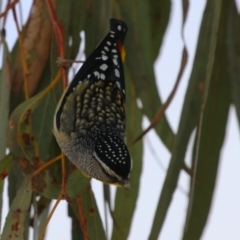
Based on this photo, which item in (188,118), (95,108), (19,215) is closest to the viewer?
(19,215)

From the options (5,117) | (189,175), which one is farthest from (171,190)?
(5,117)

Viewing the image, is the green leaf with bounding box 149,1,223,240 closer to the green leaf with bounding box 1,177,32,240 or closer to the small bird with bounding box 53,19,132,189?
the small bird with bounding box 53,19,132,189

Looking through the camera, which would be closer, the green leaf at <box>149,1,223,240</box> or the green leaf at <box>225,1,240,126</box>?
the green leaf at <box>149,1,223,240</box>

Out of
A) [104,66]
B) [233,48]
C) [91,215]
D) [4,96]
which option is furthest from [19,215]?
[233,48]

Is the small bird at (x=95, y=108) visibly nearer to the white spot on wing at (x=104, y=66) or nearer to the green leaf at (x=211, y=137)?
the white spot on wing at (x=104, y=66)

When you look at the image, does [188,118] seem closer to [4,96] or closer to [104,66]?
[104,66]

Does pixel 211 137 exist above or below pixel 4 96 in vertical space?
below

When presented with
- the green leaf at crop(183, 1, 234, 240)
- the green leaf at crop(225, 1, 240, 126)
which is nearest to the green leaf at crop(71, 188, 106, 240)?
the green leaf at crop(183, 1, 234, 240)

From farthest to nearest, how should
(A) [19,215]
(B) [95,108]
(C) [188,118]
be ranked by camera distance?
(B) [95,108] → (C) [188,118] → (A) [19,215]
